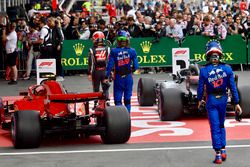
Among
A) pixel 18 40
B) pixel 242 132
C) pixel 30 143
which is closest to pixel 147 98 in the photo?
pixel 242 132

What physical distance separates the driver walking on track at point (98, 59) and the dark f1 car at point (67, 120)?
347 cm

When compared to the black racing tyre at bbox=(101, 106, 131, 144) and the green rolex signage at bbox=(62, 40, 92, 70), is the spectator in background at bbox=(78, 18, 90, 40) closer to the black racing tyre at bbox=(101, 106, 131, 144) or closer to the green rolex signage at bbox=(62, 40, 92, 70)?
the green rolex signage at bbox=(62, 40, 92, 70)

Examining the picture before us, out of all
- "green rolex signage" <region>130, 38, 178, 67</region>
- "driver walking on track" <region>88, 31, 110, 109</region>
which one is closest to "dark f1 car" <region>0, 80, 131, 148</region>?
"driver walking on track" <region>88, 31, 110, 109</region>

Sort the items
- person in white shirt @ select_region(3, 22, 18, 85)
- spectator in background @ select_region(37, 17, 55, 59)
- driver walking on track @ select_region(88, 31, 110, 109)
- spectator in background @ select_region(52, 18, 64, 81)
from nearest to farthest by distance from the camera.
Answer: driver walking on track @ select_region(88, 31, 110, 109), person in white shirt @ select_region(3, 22, 18, 85), spectator in background @ select_region(37, 17, 55, 59), spectator in background @ select_region(52, 18, 64, 81)

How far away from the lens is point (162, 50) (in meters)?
28.2

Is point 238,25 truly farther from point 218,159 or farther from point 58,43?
point 218,159

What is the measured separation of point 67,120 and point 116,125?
34.1 inches

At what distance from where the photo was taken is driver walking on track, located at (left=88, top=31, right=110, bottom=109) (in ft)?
60.3

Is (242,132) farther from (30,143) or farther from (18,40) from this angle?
(18,40)

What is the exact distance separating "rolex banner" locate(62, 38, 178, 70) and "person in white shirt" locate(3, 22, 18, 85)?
242cm

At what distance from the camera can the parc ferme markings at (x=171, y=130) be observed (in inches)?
590

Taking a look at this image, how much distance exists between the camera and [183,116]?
18.0 metres

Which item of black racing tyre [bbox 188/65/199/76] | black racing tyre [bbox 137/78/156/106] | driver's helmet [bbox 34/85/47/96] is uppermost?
black racing tyre [bbox 188/65/199/76]

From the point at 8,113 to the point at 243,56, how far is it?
1363cm
